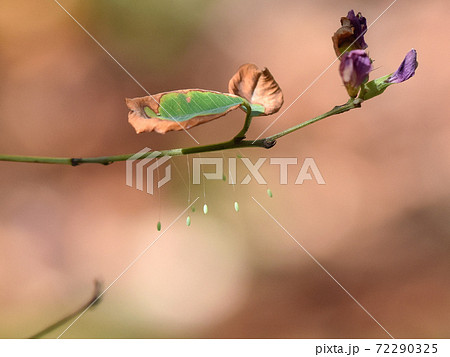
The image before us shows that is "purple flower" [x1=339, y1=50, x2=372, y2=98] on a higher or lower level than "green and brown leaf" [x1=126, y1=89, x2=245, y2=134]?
higher

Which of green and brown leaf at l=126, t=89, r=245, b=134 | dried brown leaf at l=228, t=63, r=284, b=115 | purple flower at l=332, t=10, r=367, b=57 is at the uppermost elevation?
purple flower at l=332, t=10, r=367, b=57

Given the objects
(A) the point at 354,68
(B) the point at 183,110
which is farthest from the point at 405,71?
(B) the point at 183,110

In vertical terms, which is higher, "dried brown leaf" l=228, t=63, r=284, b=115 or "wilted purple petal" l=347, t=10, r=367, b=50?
"wilted purple petal" l=347, t=10, r=367, b=50

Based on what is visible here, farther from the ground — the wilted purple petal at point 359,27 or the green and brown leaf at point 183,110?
the wilted purple petal at point 359,27

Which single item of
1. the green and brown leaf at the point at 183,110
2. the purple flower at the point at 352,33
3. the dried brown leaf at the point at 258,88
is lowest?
the green and brown leaf at the point at 183,110

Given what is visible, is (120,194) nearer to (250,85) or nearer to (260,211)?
(260,211)

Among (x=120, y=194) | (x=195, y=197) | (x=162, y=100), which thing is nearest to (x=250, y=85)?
(x=162, y=100)

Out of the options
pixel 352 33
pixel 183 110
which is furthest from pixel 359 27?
pixel 183 110

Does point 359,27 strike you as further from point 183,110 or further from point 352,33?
point 183,110
